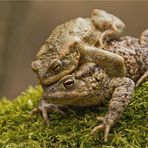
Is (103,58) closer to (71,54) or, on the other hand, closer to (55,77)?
(71,54)

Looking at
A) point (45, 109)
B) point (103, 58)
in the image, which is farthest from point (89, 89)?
point (45, 109)

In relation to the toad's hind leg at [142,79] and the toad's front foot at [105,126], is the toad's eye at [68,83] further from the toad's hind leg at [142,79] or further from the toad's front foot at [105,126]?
the toad's hind leg at [142,79]

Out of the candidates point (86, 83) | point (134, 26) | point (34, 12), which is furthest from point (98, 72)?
point (34, 12)

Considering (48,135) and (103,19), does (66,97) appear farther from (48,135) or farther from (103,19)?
(103,19)

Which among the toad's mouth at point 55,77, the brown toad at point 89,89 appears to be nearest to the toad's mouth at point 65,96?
the brown toad at point 89,89

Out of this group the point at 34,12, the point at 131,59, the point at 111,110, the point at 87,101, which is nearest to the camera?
the point at 111,110

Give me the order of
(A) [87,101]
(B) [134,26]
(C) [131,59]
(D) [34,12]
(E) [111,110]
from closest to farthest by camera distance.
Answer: (E) [111,110] → (A) [87,101] → (C) [131,59] → (B) [134,26] → (D) [34,12]

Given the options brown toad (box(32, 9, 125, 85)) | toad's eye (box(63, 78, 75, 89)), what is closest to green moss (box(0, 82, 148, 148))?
toad's eye (box(63, 78, 75, 89))
